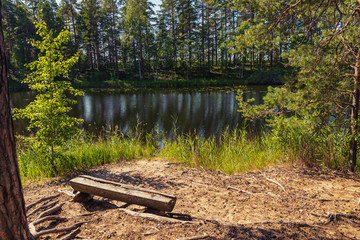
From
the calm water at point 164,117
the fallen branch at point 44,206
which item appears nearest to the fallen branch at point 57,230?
the fallen branch at point 44,206

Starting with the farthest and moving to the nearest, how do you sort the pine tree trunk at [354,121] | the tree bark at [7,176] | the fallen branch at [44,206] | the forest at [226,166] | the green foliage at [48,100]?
the green foliage at [48,100] < the pine tree trunk at [354,121] < the fallen branch at [44,206] < the forest at [226,166] < the tree bark at [7,176]

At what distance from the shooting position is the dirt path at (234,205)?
95.7 inches

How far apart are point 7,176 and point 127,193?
1.43 meters

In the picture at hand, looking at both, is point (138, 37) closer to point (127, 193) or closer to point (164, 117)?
point (164, 117)

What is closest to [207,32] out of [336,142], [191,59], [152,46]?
[191,59]

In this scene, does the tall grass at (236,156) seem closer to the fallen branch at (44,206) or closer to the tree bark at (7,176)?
the fallen branch at (44,206)

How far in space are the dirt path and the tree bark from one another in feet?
2.51

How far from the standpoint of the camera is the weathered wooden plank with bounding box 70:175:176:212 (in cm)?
270

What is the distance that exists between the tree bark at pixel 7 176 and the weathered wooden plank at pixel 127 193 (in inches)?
48.2

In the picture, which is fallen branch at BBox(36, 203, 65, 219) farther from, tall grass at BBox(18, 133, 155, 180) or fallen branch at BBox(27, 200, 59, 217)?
tall grass at BBox(18, 133, 155, 180)

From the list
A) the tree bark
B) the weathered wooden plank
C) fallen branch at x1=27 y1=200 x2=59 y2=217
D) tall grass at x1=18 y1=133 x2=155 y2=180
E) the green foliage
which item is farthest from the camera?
tall grass at x1=18 y1=133 x2=155 y2=180

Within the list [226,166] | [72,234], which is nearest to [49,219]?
[72,234]

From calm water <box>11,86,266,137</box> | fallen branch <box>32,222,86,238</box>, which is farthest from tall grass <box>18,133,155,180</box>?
calm water <box>11,86,266,137</box>

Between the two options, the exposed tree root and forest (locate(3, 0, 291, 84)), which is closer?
the exposed tree root
